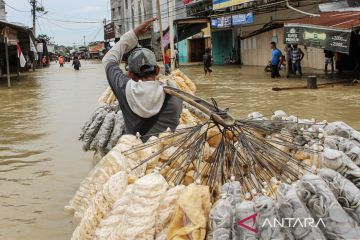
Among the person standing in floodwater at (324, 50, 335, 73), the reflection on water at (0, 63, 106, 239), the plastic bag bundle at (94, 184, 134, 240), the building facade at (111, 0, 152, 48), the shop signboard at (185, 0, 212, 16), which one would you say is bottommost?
the reflection on water at (0, 63, 106, 239)

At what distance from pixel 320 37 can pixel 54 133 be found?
8990mm

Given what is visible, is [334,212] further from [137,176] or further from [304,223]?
[137,176]

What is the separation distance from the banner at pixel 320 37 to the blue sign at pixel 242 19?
9.35m

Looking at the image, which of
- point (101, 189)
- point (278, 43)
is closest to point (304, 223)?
point (101, 189)

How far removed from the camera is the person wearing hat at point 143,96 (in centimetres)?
327

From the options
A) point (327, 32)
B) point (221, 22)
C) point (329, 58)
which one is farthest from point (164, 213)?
point (221, 22)

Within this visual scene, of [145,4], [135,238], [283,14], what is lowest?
[135,238]

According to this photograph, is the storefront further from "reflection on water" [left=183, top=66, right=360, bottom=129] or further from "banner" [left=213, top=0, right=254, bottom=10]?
"banner" [left=213, top=0, right=254, bottom=10]

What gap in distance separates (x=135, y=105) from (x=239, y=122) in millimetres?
830

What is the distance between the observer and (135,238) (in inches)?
87.1

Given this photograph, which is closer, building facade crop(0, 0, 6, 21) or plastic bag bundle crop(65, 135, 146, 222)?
plastic bag bundle crop(65, 135, 146, 222)

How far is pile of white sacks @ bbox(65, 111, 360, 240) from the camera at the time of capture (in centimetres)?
203

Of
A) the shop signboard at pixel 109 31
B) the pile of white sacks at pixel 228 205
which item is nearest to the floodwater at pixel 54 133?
the pile of white sacks at pixel 228 205

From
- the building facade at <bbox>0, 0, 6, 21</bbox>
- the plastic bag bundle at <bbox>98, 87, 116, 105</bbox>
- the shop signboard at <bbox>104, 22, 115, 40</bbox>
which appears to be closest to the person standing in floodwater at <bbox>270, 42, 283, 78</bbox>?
the plastic bag bundle at <bbox>98, 87, 116, 105</bbox>
